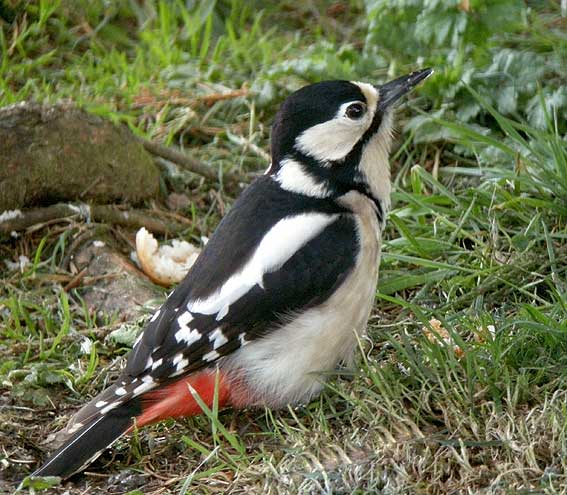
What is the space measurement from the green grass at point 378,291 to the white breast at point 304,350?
0.27ft

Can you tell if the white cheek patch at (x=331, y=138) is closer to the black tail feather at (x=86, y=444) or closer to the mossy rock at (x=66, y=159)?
the black tail feather at (x=86, y=444)

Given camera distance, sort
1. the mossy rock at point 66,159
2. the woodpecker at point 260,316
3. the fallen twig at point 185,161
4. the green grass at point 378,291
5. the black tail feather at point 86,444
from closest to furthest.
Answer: the green grass at point 378,291
the black tail feather at point 86,444
the woodpecker at point 260,316
the mossy rock at point 66,159
the fallen twig at point 185,161

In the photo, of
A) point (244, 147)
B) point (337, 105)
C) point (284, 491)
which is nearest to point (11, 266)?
point (244, 147)

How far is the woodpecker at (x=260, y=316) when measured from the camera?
3750 millimetres

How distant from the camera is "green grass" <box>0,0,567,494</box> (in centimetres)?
343

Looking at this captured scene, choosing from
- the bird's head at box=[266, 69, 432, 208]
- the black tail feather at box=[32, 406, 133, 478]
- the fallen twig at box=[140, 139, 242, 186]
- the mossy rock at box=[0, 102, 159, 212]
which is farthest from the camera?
the fallen twig at box=[140, 139, 242, 186]

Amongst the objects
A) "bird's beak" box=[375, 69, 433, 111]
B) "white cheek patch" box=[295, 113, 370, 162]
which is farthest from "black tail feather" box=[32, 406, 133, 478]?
"bird's beak" box=[375, 69, 433, 111]

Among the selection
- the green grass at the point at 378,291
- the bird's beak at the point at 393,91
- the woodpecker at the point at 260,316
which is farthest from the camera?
the bird's beak at the point at 393,91

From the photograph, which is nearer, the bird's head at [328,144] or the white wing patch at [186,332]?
the white wing patch at [186,332]

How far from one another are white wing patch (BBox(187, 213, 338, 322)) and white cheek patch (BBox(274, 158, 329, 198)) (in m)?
0.20

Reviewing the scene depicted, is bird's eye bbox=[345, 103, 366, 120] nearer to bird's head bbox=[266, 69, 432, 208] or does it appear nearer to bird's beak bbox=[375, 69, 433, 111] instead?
bird's head bbox=[266, 69, 432, 208]

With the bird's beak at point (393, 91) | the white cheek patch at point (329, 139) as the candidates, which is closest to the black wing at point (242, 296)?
the white cheek patch at point (329, 139)

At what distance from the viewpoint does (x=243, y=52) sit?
6.23m

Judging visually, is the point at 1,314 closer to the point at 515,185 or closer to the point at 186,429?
the point at 186,429
